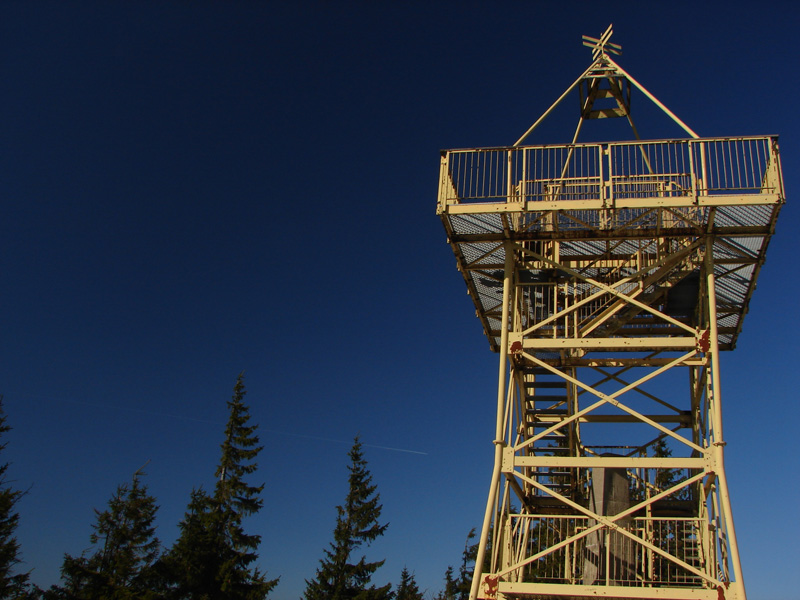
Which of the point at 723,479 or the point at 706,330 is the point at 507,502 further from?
the point at 706,330

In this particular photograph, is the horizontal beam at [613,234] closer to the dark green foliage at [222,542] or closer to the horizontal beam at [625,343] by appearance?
the horizontal beam at [625,343]

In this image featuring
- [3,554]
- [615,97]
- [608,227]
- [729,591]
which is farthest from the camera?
[3,554]

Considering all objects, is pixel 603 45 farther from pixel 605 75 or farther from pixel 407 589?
pixel 407 589

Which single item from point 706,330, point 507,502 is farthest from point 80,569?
point 706,330

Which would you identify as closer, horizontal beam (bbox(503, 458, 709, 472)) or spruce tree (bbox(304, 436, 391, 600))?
horizontal beam (bbox(503, 458, 709, 472))

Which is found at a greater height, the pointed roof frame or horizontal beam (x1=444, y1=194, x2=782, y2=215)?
the pointed roof frame

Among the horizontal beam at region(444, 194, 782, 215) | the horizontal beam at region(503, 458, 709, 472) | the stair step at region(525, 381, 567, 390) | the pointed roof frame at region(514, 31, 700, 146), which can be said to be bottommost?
the horizontal beam at region(503, 458, 709, 472)

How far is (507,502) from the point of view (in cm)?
1338

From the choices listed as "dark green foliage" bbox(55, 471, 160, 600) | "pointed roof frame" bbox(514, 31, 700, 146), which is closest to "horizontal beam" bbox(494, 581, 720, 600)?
"pointed roof frame" bbox(514, 31, 700, 146)

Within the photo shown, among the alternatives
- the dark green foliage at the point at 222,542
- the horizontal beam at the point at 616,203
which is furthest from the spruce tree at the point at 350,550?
the horizontal beam at the point at 616,203

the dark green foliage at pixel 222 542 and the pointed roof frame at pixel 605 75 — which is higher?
the pointed roof frame at pixel 605 75

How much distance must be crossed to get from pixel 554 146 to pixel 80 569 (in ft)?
92.6

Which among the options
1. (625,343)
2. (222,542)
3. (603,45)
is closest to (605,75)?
(603,45)

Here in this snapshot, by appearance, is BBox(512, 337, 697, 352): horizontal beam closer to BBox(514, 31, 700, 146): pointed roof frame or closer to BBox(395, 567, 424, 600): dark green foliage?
BBox(514, 31, 700, 146): pointed roof frame
